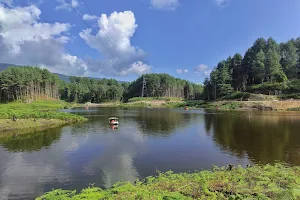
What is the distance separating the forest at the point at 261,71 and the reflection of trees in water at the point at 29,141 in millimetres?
101794

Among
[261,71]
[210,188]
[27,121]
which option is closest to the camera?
[210,188]

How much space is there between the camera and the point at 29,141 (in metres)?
36.9

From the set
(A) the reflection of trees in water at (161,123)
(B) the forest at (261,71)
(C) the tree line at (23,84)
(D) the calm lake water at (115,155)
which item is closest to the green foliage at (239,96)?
(B) the forest at (261,71)

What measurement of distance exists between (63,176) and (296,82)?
11432 centimetres

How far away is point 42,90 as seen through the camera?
166250 millimetres

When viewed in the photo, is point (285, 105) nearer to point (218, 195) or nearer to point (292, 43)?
point (292, 43)

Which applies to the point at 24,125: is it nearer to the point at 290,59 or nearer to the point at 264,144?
the point at 264,144

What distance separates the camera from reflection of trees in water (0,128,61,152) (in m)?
32.7

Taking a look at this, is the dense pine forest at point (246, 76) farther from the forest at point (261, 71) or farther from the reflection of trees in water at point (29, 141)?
the reflection of trees in water at point (29, 141)

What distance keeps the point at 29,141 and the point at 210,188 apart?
3030 cm

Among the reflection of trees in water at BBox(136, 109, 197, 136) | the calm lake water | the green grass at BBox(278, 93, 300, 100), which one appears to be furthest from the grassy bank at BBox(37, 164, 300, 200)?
the green grass at BBox(278, 93, 300, 100)

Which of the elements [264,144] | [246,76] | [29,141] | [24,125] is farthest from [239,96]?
[29,141]

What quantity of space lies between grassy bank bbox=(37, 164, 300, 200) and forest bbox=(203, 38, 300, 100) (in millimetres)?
103901

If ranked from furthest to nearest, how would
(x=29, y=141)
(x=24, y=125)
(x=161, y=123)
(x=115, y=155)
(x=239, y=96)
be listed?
(x=239, y=96) → (x=161, y=123) → (x=24, y=125) → (x=29, y=141) → (x=115, y=155)
